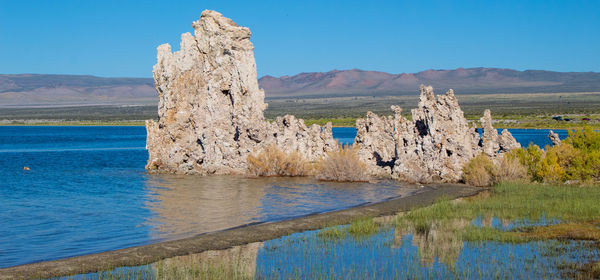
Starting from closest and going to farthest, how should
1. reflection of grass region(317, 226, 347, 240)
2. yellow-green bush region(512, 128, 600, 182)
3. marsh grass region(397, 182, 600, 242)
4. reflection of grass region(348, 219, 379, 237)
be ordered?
marsh grass region(397, 182, 600, 242) < reflection of grass region(317, 226, 347, 240) < reflection of grass region(348, 219, 379, 237) < yellow-green bush region(512, 128, 600, 182)

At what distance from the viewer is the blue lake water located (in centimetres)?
1455

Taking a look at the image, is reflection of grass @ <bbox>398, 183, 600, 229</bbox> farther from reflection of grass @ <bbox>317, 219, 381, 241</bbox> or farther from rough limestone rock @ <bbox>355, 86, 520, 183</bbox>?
rough limestone rock @ <bbox>355, 86, 520, 183</bbox>

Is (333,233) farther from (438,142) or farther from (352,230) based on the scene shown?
(438,142)

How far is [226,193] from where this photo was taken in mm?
21750

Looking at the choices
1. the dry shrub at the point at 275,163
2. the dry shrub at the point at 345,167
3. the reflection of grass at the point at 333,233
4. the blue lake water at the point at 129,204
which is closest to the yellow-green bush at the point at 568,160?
the blue lake water at the point at 129,204

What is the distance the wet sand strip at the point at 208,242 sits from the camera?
11.6 metres

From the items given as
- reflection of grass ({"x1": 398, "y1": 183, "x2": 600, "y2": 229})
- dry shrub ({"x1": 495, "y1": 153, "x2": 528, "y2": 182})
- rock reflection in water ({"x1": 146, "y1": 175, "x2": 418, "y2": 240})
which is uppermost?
dry shrub ({"x1": 495, "y1": 153, "x2": 528, "y2": 182})

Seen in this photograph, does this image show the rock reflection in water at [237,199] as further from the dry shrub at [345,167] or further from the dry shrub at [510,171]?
the dry shrub at [510,171]

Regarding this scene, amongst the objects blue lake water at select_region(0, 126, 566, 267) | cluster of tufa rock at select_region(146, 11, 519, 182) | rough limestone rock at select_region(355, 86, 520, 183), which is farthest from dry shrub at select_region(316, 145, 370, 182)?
cluster of tufa rock at select_region(146, 11, 519, 182)

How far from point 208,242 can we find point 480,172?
37.4 feet

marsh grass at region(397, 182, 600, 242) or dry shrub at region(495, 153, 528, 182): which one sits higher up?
dry shrub at region(495, 153, 528, 182)

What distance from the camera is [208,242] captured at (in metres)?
13.8

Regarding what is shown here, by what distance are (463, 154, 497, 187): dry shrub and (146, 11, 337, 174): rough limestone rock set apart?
6071 millimetres

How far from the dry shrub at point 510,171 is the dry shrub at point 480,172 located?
197mm
